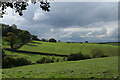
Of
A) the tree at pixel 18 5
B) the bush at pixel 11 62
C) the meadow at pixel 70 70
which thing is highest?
the tree at pixel 18 5

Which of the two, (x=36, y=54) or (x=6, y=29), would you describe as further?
(x=6, y=29)

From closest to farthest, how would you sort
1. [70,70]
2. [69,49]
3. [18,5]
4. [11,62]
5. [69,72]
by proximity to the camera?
[18,5] → [69,72] → [70,70] → [11,62] → [69,49]

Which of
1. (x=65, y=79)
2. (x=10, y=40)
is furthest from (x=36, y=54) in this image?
(x=65, y=79)

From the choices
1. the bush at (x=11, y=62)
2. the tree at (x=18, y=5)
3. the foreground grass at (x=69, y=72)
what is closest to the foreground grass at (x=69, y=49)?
the bush at (x=11, y=62)

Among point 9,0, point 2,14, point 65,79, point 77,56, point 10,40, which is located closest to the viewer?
point 9,0

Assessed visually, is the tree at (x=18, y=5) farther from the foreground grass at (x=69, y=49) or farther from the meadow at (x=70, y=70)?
the foreground grass at (x=69, y=49)

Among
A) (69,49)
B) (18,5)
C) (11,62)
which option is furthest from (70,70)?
(69,49)

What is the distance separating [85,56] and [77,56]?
421 cm

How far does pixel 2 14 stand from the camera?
802 centimetres

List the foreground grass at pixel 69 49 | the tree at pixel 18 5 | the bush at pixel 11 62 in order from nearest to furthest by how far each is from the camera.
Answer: the tree at pixel 18 5 → the bush at pixel 11 62 → the foreground grass at pixel 69 49

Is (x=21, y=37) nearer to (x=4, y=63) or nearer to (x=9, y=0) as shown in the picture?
(x=4, y=63)

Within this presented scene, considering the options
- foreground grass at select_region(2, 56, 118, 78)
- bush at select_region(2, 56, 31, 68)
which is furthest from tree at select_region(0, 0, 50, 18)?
bush at select_region(2, 56, 31, 68)

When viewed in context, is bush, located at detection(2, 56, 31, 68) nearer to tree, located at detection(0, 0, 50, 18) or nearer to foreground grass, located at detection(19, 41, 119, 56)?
tree, located at detection(0, 0, 50, 18)

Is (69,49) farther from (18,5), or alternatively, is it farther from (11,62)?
(18,5)
